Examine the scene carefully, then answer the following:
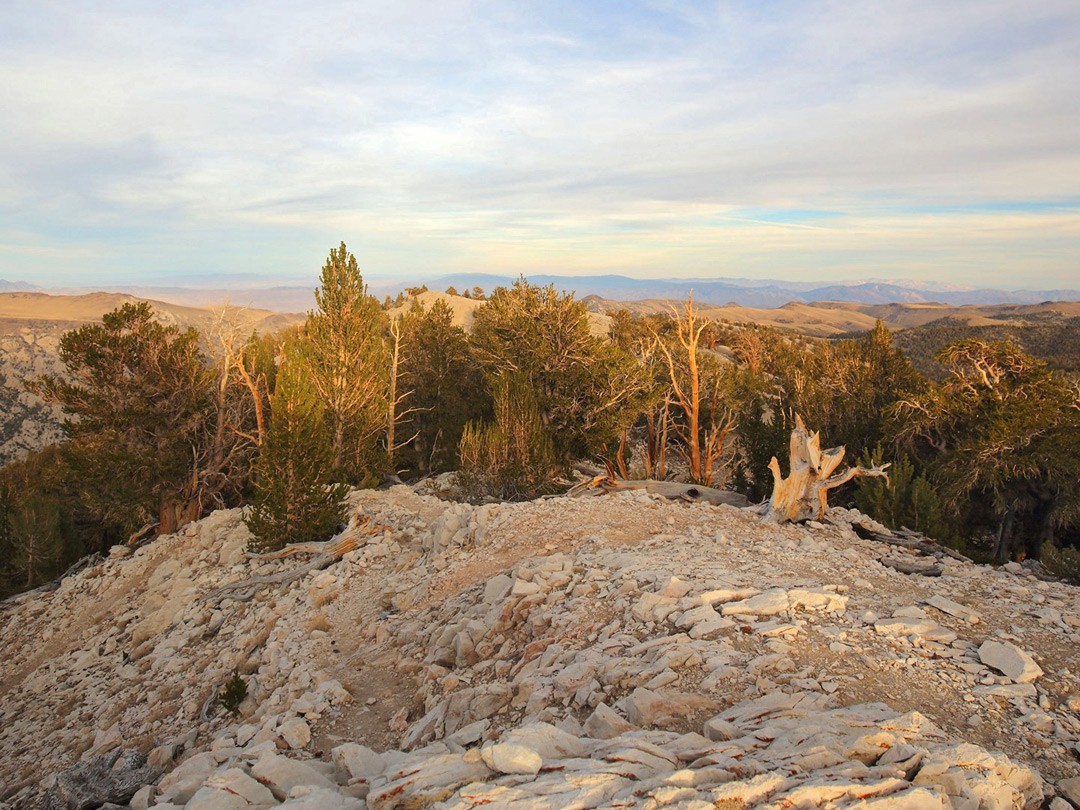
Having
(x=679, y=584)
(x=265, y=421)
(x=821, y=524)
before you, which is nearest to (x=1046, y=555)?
(x=821, y=524)

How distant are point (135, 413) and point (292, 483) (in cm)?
744

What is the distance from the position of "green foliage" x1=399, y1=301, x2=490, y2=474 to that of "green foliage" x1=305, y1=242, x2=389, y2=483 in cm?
366

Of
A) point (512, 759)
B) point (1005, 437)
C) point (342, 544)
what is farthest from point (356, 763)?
point (1005, 437)

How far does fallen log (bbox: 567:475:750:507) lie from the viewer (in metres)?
13.2

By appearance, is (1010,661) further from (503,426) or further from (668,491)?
(503,426)

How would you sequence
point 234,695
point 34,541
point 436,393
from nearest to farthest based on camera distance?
point 234,695, point 34,541, point 436,393

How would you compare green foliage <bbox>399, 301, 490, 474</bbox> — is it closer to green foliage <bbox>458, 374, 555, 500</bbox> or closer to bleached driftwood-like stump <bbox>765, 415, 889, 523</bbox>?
green foliage <bbox>458, 374, 555, 500</bbox>

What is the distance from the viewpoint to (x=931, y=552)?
965 cm

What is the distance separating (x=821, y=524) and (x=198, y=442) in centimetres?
1719

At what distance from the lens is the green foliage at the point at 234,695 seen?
7.17 meters

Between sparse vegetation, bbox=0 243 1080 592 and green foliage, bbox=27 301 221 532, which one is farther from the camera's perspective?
green foliage, bbox=27 301 221 532

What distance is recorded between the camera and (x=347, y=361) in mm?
19500

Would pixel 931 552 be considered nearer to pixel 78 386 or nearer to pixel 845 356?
pixel 845 356

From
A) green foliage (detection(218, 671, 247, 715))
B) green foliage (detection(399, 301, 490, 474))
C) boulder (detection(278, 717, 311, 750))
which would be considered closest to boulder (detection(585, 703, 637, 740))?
boulder (detection(278, 717, 311, 750))
